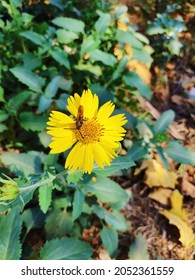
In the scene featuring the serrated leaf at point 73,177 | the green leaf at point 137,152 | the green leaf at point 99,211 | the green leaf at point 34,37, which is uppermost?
the serrated leaf at point 73,177

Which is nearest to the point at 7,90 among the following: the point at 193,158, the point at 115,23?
Result: the point at 115,23

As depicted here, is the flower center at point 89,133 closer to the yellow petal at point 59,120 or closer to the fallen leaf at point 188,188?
the yellow petal at point 59,120

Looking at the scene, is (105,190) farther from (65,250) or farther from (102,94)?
(102,94)

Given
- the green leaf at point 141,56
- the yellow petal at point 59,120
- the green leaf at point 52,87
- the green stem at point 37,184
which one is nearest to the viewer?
the yellow petal at point 59,120

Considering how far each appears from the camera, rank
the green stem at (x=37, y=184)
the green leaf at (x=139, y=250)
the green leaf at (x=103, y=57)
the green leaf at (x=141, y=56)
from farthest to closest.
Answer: the green leaf at (x=141, y=56) < the green leaf at (x=103, y=57) < the green leaf at (x=139, y=250) < the green stem at (x=37, y=184)

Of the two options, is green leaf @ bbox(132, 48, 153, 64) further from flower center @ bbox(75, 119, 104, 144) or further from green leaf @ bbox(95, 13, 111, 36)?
flower center @ bbox(75, 119, 104, 144)

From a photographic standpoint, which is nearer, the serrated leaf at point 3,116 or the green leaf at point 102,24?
the serrated leaf at point 3,116

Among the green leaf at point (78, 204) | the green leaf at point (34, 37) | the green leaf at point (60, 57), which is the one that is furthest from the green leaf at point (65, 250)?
the green leaf at point (34, 37)
